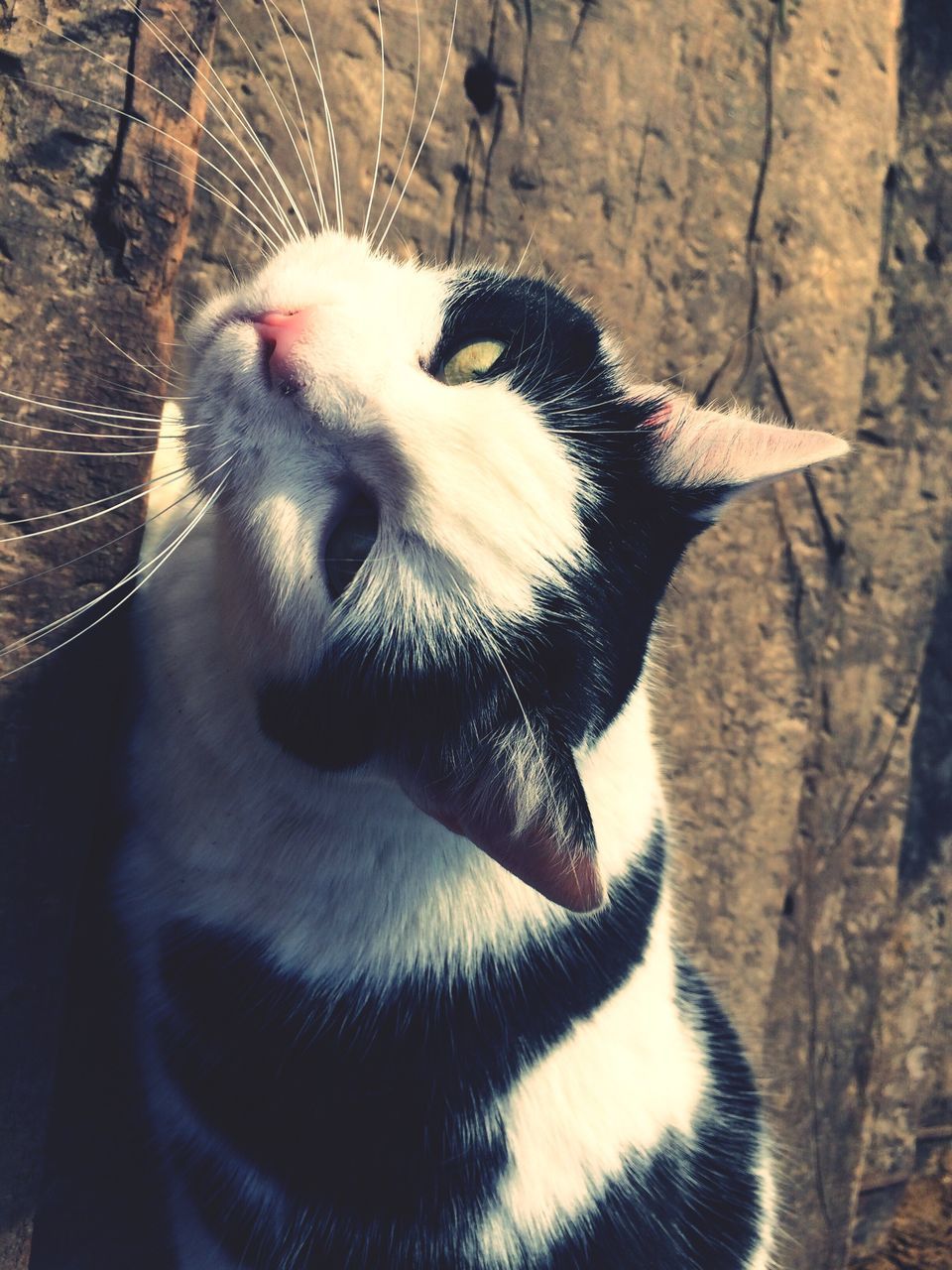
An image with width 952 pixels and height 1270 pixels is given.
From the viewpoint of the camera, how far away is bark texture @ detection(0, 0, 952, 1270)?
1.51 m

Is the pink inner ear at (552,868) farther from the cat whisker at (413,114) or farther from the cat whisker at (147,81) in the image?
the cat whisker at (413,114)

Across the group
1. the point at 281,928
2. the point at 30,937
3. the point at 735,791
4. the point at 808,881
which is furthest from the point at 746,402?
the point at 30,937

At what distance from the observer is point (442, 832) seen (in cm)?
109

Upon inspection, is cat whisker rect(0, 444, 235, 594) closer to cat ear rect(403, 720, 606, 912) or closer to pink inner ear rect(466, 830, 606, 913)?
cat ear rect(403, 720, 606, 912)

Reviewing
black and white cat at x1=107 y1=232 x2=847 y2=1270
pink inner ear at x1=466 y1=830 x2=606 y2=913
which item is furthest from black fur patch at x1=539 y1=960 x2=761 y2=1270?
pink inner ear at x1=466 y1=830 x2=606 y2=913

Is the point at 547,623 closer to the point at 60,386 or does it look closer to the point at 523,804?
the point at 523,804

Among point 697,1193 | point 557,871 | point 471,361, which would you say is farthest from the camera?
point 697,1193

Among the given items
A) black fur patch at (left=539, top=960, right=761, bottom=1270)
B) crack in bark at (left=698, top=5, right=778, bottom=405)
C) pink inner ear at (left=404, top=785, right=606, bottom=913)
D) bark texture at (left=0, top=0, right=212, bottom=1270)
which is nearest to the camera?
pink inner ear at (left=404, top=785, right=606, bottom=913)

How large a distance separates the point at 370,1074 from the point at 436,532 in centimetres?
59

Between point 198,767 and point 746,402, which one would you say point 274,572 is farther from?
point 746,402

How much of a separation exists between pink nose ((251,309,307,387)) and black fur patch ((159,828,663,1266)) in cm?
61

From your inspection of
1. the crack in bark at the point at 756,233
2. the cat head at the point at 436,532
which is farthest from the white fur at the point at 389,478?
the crack in bark at the point at 756,233

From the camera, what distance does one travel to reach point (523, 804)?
867 millimetres

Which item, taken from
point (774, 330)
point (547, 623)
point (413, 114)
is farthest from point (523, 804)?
point (774, 330)
